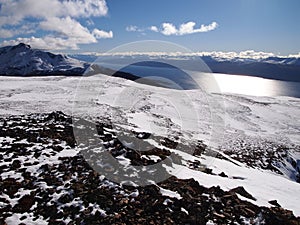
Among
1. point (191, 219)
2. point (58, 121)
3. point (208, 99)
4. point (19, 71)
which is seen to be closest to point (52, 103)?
point (58, 121)

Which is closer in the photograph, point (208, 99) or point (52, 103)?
point (52, 103)

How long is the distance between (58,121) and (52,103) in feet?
38.7

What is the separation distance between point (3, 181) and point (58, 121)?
9479 millimetres

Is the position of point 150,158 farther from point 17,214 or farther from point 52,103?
point 52,103

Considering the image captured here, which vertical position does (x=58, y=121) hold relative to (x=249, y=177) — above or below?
above

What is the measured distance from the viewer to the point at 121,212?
857 centimetres

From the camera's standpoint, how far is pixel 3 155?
12.7 metres

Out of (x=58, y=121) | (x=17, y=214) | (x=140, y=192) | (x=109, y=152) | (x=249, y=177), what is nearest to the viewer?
(x=17, y=214)

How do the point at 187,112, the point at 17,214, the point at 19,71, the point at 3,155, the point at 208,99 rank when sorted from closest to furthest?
the point at 17,214 → the point at 3,155 → the point at 187,112 → the point at 208,99 → the point at 19,71

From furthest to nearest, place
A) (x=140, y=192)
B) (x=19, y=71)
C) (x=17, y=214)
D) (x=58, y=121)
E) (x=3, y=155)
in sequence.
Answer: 1. (x=19, y=71)
2. (x=58, y=121)
3. (x=3, y=155)
4. (x=140, y=192)
5. (x=17, y=214)

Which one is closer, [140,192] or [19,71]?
[140,192]

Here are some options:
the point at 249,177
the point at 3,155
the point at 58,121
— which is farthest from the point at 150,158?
the point at 58,121

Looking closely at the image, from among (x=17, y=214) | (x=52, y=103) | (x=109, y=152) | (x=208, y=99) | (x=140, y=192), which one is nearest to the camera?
(x=17, y=214)

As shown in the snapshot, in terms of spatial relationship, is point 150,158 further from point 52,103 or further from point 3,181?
point 52,103
